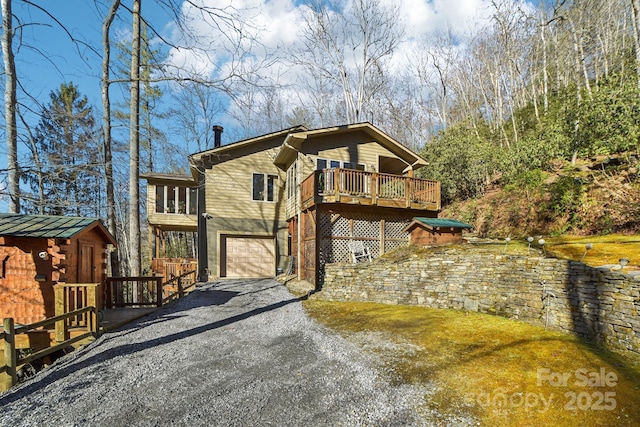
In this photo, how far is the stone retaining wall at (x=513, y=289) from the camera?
514 cm

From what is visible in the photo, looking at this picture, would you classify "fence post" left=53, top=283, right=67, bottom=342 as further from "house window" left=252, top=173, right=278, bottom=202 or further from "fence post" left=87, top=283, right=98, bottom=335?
"house window" left=252, top=173, right=278, bottom=202

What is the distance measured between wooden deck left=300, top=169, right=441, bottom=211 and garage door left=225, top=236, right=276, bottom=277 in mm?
4144

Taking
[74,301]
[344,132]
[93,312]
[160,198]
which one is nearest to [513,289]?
[93,312]

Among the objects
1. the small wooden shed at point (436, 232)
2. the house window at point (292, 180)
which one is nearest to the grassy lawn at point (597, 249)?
the small wooden shed at point (436, 232)

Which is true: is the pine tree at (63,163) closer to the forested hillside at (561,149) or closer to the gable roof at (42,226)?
the gable roof at (42,226)

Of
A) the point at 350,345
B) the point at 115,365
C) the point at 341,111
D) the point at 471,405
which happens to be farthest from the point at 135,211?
the point at 341,111

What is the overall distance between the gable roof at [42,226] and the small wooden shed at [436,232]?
1090cm

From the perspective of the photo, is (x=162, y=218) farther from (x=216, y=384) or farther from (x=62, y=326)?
(x=216, y=384)

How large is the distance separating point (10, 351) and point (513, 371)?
828 cm

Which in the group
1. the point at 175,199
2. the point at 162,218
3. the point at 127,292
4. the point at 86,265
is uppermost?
the point at 175,199

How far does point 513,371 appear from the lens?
4566 millimetres

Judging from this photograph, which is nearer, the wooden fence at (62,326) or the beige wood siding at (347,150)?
the wooden fence at (62,326)

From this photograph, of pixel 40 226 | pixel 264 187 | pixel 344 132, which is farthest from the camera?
pixel 264 187

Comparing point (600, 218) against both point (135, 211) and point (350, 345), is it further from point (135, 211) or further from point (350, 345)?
point (135, 211)
